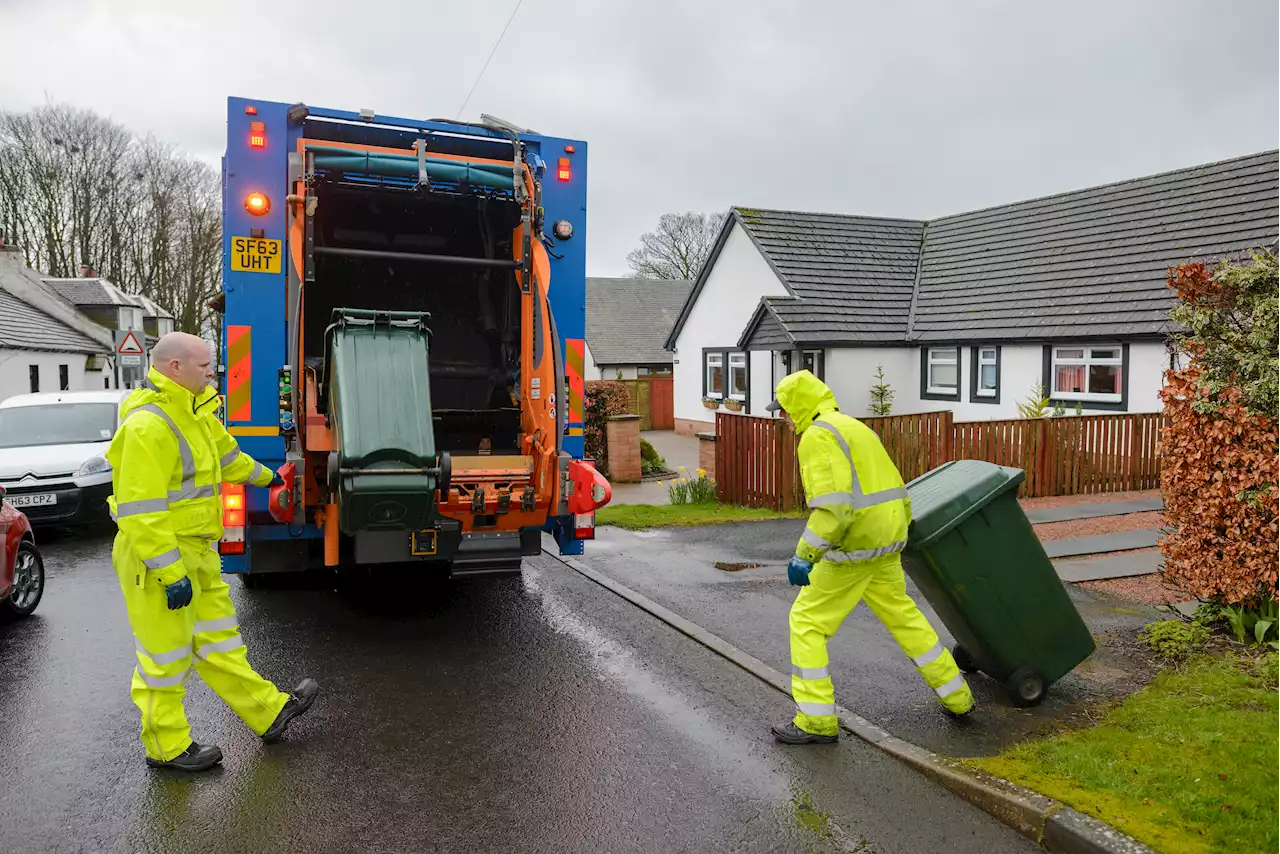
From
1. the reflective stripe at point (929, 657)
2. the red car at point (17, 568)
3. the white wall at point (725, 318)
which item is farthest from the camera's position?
the white wall at point (725, 318)

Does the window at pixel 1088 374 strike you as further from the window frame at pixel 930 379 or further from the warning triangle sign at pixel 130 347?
the warning triangle sign at pixel 130 347

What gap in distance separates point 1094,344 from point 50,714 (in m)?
16.5

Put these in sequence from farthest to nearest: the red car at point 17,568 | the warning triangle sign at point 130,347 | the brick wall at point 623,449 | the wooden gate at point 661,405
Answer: the wooden gate at point 661,405, the warning triangle sign at point 130,347, the brick wall at point 623,449, the red car at point 17,568

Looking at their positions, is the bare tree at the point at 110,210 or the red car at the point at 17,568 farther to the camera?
the bare tree at the point at 110,210

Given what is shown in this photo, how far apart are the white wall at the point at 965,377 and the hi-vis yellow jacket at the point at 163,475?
15.0 meters

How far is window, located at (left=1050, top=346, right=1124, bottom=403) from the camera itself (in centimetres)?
1644

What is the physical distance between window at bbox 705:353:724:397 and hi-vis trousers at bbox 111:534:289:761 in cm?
2080

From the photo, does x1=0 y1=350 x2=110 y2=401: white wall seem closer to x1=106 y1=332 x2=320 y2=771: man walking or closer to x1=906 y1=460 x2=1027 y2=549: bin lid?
x1=106 y1=332 x2=320 y2=771: man walking

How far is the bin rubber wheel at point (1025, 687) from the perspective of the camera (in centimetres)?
483

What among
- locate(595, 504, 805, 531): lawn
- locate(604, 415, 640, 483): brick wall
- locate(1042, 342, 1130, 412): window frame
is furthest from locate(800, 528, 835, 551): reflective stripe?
locate(1042, 342, 1130, 412): window frame

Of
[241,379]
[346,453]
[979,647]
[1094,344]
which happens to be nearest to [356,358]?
[346,453]

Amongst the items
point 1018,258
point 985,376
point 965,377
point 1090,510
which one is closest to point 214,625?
point 1090,510

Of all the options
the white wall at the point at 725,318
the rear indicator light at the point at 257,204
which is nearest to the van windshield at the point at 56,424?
the rear indicator light at the point at 257,204

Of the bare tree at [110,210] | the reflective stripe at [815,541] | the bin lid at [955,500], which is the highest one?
the bare tree at [110,210]
